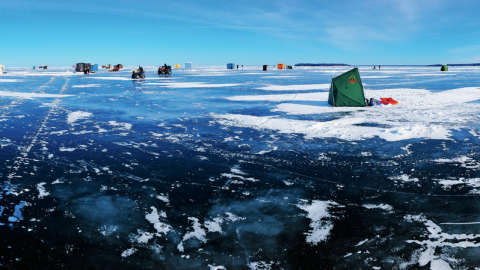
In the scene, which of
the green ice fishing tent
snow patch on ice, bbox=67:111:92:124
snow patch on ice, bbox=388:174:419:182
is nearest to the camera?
snow patch on ice, bbox=388:174:419:182

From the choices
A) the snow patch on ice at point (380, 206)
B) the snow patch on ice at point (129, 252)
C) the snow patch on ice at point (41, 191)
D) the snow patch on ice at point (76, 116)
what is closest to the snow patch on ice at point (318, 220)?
the snow patch on ice at point (380, 206)

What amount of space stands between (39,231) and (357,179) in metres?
4.91

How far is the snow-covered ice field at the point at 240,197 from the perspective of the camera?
12.4ft

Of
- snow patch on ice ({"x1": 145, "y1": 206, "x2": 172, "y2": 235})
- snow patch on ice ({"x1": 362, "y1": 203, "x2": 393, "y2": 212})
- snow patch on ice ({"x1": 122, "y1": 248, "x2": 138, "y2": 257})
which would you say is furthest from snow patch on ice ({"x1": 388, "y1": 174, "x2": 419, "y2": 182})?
snow patch on ice ({"x1": 122, "y1": 248, "x2": 138, "y2": 257})

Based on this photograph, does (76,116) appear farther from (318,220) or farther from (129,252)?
(318,220)

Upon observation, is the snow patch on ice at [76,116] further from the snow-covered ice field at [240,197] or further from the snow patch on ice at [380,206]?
the snow patch on ice at [380,206]

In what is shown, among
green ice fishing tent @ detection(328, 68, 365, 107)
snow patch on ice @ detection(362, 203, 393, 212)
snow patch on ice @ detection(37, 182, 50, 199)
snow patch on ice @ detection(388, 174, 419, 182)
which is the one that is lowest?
snow patch on ice @ detection(362, 203, 393, 212)

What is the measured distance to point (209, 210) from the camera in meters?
4.86

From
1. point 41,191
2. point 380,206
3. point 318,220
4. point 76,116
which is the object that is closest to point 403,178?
point 380,206

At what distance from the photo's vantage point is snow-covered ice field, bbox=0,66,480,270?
3.79 meters

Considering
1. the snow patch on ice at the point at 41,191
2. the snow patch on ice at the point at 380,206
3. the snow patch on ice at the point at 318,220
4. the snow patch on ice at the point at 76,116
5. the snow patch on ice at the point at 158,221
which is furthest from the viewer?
the snow patch on ice at the point at 76,116

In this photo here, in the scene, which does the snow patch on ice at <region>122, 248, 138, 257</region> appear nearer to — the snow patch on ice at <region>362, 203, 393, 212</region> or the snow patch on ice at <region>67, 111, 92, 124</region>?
the snow patch on ice at <region>362, 203, 393, 212</region>

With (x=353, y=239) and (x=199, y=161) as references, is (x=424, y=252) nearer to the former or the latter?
(x=353, y=239)

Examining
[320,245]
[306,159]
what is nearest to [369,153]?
[306,159]
